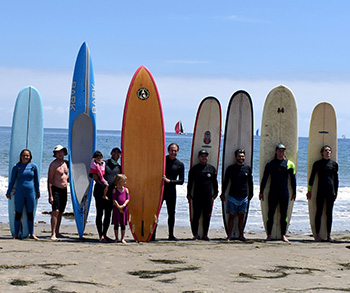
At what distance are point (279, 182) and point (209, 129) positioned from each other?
3.88 ft

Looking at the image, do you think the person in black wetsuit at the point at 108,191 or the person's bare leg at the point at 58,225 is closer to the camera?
the person in black wetsuit at the point at 108,191

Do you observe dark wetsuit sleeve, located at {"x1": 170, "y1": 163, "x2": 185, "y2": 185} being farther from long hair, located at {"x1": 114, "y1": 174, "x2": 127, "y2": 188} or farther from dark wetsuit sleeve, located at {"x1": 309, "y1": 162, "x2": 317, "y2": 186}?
dark wetsuit sleeve, located at {"x1": 309, "y1": 162, "x2": 317, "y2": 186}

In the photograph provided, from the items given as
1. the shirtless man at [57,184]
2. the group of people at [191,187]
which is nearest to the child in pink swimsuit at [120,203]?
the group of people at [191,187]

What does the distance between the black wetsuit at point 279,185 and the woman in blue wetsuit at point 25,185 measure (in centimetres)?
289

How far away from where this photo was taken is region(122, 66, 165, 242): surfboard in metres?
7.35

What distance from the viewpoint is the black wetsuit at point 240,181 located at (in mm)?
7207

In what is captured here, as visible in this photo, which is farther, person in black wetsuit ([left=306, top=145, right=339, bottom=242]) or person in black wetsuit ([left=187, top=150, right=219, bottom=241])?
person in black wetsuit ([left=306, top=145, right=339, bottom=242])

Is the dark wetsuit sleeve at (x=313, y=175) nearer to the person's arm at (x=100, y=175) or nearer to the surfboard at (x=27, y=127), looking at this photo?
the person's arm at (x=100, y=175)

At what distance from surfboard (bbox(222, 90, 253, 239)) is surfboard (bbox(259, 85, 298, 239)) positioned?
0.19m

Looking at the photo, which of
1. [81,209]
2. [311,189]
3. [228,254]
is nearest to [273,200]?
[311,189]

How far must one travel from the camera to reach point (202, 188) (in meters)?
7.20

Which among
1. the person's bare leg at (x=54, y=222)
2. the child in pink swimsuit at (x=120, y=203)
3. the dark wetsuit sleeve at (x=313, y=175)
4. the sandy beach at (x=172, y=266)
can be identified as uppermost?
the dark wetsuit sleeve at (x=313, y=175)

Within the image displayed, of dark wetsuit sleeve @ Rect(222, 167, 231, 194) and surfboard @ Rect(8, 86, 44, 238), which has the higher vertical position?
surfboard @ Rect(8, 86, 44, 238)

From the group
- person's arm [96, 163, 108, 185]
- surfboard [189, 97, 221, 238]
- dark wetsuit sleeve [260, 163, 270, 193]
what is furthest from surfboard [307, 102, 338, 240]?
person's arm [96, 163, 108, 185]
